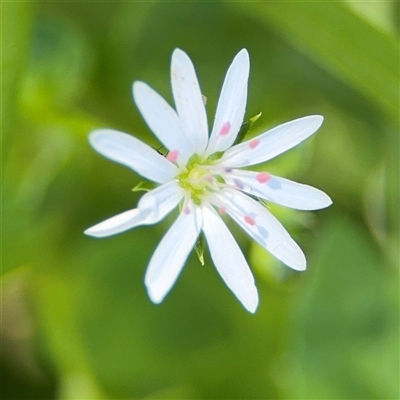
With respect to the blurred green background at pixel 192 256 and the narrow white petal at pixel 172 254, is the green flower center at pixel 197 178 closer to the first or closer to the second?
the narrow white petal at pixel 172 254

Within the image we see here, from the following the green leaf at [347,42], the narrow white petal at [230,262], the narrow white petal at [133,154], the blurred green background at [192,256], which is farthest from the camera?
the blurred green background at [192,256]

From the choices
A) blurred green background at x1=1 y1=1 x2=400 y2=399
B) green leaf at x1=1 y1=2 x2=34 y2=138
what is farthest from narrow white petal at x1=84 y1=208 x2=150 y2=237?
blurred green background at x1=1 y1=1 x2=400 y2=399

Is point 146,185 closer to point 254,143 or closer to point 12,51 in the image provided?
point 254,143

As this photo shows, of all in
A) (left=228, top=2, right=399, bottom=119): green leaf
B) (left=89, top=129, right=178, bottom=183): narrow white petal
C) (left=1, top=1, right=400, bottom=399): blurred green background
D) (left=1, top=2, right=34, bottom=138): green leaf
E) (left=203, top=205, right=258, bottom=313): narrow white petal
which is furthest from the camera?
(left=1, top=1, right=400, bottom=399): blurred green background

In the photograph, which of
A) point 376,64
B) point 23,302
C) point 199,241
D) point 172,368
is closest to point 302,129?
point 199,241

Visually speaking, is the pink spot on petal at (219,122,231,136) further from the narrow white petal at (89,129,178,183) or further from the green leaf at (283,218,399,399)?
the green leaf at (283,218,399,399)

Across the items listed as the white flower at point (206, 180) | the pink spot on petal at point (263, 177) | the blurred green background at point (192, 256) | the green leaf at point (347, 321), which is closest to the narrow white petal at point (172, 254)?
the white flower at point (206, 180)

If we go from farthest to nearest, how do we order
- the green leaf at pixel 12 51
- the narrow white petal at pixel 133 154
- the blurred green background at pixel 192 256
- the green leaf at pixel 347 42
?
the blurred green background at pixel 192 256 < the green leaf at pixel 347 42 < the green leaf at pixel 12 51 < the narrow white petal at pixel 133 154

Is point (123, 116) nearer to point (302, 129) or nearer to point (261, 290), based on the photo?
point (261, 290)
